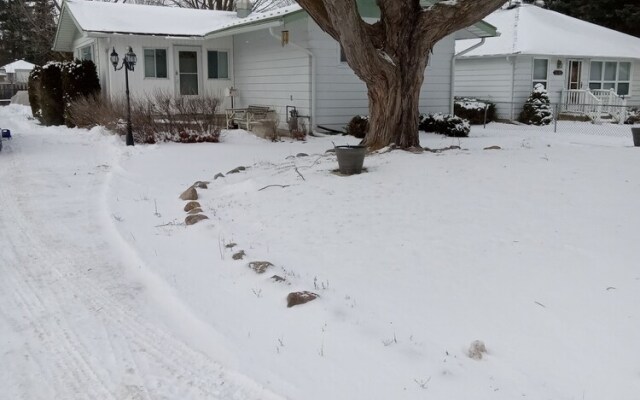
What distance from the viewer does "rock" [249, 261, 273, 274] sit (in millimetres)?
5046

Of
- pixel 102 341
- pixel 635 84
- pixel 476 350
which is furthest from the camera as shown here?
pixel 635 84

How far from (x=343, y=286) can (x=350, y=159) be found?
11.4 feet

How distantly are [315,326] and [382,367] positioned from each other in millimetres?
701

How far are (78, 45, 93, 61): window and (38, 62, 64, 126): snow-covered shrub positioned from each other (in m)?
2.27

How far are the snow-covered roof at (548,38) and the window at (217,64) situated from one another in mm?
9650

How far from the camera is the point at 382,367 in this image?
11.6 feet

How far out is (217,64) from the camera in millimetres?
20094

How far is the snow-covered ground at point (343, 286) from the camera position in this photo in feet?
11.4

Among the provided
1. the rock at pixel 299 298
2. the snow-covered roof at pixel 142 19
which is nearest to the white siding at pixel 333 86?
the snow-covered roof at pixel 142 19

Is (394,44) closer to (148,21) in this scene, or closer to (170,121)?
(170,121)

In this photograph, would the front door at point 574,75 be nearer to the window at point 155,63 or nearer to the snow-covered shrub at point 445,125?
the snow-covered shrub at point 445,125

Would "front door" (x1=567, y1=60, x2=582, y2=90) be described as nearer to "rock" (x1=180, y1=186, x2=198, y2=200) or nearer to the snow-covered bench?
the snow-covered bench

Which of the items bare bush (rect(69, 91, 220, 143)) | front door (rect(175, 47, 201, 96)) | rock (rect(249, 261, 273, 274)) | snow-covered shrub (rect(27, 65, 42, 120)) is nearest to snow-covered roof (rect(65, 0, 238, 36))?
front door (rect(175, 47, 201, 96))

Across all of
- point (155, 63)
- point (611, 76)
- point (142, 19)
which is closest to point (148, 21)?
point (142, 19)
